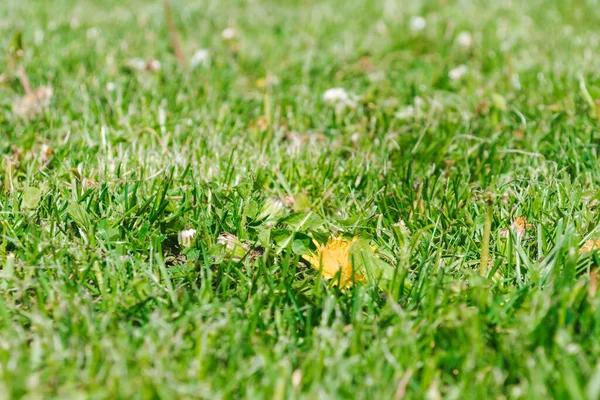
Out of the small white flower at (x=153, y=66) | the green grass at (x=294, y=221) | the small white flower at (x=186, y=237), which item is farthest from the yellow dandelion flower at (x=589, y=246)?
the small white flower at (x=153, y=66)

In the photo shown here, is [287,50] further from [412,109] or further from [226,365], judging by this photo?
[226,365]

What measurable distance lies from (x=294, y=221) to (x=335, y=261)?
24cm

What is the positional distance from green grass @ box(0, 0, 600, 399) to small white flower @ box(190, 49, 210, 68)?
0.26 ft

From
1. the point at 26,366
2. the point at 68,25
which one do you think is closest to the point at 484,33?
the point at 68,25

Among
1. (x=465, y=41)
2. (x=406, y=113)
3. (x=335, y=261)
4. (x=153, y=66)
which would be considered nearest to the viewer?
(x=335, y=261)

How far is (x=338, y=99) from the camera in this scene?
3143 mm

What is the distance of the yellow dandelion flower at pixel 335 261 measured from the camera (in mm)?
1810

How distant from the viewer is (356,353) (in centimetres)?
148

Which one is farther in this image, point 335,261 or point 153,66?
point 153,66

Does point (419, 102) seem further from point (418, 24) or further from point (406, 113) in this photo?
point (418, 24)

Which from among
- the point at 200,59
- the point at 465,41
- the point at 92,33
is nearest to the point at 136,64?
the point at 200,59

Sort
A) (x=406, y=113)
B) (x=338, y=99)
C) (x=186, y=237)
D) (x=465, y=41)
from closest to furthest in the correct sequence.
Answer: (x=186, y=237) < (x=406, y=113) < (x=338, y=99) < (x=465, y=41)

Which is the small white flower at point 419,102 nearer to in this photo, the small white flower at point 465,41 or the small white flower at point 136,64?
the small white flower at point 465,41

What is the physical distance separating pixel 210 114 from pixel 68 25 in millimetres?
1826
